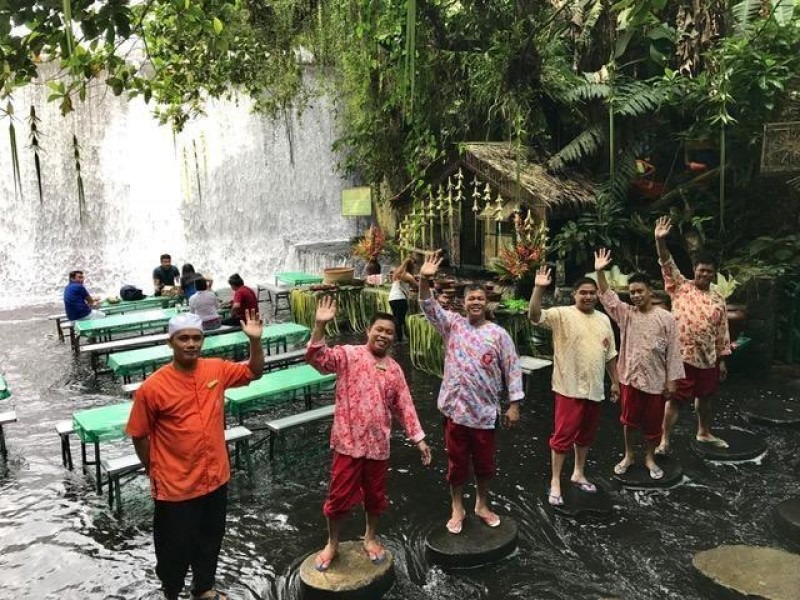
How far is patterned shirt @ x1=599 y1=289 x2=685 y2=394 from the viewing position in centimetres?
546

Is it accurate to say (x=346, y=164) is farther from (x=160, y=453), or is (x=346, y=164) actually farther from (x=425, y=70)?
(x=160, y=453)

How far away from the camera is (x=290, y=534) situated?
5.07 m

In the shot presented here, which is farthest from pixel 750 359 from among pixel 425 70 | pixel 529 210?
pixel 425 70

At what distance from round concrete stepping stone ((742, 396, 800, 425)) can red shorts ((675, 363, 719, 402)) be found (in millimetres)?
1349

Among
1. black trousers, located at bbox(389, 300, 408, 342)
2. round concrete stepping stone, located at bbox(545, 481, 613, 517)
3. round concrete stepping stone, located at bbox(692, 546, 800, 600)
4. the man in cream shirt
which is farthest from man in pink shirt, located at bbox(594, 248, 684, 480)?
black trousers, located at bbox(389, 300, 408, 342)

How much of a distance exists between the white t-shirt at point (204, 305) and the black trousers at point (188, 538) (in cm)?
623

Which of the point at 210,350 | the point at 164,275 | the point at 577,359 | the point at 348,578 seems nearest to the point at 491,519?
the point at 348,578

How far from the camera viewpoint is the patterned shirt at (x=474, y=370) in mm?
4633

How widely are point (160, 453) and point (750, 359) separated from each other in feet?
25.9

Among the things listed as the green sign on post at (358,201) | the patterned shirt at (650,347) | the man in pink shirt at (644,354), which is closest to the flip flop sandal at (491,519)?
the man in pink shirt at (644,354)

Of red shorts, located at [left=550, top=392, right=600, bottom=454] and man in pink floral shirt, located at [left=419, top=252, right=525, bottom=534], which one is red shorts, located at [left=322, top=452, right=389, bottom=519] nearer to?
man in pink floral shirt, located at [left=419, top=252, right=525, bottom=534]

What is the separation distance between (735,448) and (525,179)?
549 cm

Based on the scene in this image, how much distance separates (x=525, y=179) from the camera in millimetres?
10445

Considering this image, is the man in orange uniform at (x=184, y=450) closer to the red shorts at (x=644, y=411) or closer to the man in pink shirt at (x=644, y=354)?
the man in pink shirt at (x=644, y=354)
